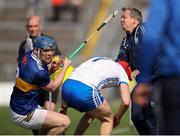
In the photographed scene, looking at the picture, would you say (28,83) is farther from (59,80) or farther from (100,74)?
(100,74)

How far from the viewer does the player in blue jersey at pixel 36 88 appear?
9789 mm

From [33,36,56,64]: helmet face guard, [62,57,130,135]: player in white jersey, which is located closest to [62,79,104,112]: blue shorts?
[62,57,130,135]: player in white jersey

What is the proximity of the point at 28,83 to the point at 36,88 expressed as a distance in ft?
0.48

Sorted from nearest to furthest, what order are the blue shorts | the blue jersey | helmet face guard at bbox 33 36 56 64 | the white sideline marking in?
the blue shorts < the blue jersey < helmet face guard at bbox 33 36 56 64 < the white sideline marking

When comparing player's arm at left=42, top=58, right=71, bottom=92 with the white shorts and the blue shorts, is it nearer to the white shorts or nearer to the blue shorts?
the white shorts

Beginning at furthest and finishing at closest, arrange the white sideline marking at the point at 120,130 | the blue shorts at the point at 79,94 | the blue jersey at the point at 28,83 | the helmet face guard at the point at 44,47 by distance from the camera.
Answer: the white sideline marking at the point at 120,130, the helmet face guard at the point at 44,47, the blue jersey at the point at 28,83, the blue shorts at the point at 79,94

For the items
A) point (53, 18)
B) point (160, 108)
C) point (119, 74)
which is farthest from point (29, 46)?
point (53, 18)

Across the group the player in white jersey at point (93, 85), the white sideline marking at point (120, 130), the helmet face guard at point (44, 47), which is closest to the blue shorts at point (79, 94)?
the player in white jersey at point (93, 85)

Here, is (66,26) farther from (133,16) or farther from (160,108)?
(160,108)

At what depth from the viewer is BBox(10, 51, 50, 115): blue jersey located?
976 centimetres

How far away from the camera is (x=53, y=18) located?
28484 mm

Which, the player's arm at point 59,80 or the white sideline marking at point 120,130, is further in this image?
the white sideline marking at point 120,130

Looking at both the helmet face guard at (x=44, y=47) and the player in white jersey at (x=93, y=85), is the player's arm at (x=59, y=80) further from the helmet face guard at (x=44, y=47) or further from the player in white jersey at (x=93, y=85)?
the player in white jersey at (x=93, y=85)

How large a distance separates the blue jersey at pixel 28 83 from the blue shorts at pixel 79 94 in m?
0.77
